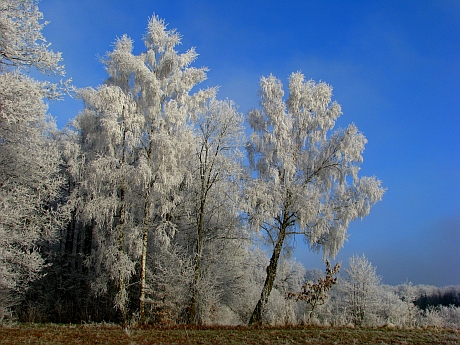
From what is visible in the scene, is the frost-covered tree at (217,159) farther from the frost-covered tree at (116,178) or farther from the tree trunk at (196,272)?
the frost-covered tree at (116,178)

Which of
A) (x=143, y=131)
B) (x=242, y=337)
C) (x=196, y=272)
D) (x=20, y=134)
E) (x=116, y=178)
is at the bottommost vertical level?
(x=242, y=337)

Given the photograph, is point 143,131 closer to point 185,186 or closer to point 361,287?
point 185,186

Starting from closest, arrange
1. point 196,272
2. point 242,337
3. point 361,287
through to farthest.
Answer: point 242,337 < point 196,272 < point 361,287

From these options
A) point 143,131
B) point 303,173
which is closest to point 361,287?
point 303,173

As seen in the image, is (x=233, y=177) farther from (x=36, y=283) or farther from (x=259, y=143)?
(x=36, y=283)

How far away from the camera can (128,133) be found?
1466cm

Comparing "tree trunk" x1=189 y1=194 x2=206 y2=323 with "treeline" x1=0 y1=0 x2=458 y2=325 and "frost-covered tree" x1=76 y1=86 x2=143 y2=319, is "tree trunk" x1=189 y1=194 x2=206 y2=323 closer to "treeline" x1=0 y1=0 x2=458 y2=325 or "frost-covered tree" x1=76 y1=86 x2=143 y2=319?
"treeline" x1=0 y1=0 x2=458 y2=325

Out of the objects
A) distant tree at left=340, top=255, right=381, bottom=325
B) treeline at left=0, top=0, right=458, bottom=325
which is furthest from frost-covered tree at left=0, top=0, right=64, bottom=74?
distant tree at left=340, top=255, right=381, bottom=325

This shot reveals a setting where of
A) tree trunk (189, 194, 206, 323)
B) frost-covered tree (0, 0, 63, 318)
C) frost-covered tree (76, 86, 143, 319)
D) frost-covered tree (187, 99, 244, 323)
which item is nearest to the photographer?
frost-covered tree (0, 0, 63, 318)

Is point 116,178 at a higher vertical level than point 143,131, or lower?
lower

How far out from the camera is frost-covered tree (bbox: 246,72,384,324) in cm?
1449

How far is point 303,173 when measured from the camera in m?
15.8

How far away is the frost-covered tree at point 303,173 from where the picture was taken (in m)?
14.5

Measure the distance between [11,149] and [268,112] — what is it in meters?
9.96
